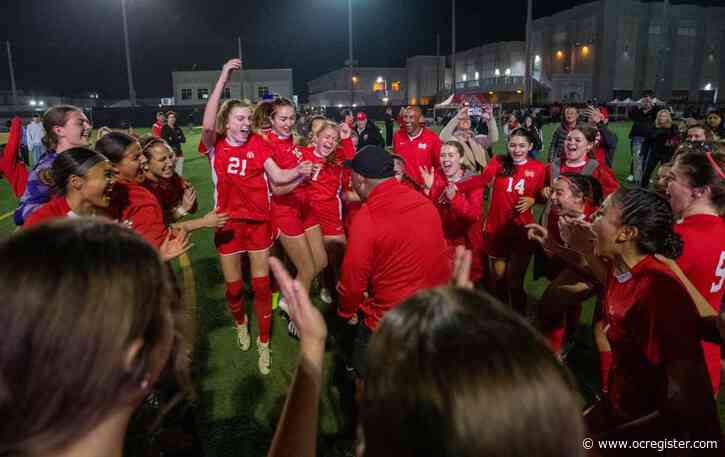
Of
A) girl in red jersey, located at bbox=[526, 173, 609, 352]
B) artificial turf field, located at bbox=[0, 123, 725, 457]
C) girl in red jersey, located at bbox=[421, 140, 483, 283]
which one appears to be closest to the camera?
artificial turf field, located at bbox=[0, 123, 725, 457]

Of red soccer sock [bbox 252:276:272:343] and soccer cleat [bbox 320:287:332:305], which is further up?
→ red soccer sock [bbox 252:276:272:343]

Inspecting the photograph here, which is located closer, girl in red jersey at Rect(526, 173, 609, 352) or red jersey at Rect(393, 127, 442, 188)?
girl in red jersey at Rect(526, 173, 609, 352)

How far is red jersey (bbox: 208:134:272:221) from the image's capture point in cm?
463

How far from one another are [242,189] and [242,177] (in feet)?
0.39

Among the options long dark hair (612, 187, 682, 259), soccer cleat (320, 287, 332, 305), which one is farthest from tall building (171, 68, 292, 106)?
long dark hair (612, 187, 682, 259)

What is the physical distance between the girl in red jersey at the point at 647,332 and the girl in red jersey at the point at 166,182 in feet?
11.8

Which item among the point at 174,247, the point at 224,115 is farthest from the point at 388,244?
the point at 224,115

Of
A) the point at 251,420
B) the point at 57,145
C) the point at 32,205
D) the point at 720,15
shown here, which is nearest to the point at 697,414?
the point at 251,420

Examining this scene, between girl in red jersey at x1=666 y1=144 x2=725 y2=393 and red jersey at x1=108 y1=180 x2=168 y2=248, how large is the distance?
11.5 feet

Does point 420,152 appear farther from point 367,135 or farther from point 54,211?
point 367,135

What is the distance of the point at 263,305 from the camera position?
15.2ft

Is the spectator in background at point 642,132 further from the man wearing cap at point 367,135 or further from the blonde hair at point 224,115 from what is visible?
the blonde hair at point 224,115

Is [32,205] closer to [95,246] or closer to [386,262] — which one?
[386,262]

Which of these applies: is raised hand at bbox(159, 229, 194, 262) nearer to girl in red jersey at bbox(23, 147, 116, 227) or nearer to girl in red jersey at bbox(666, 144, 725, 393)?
girl in red jersey at bbox(23, 147, 116, 227)
